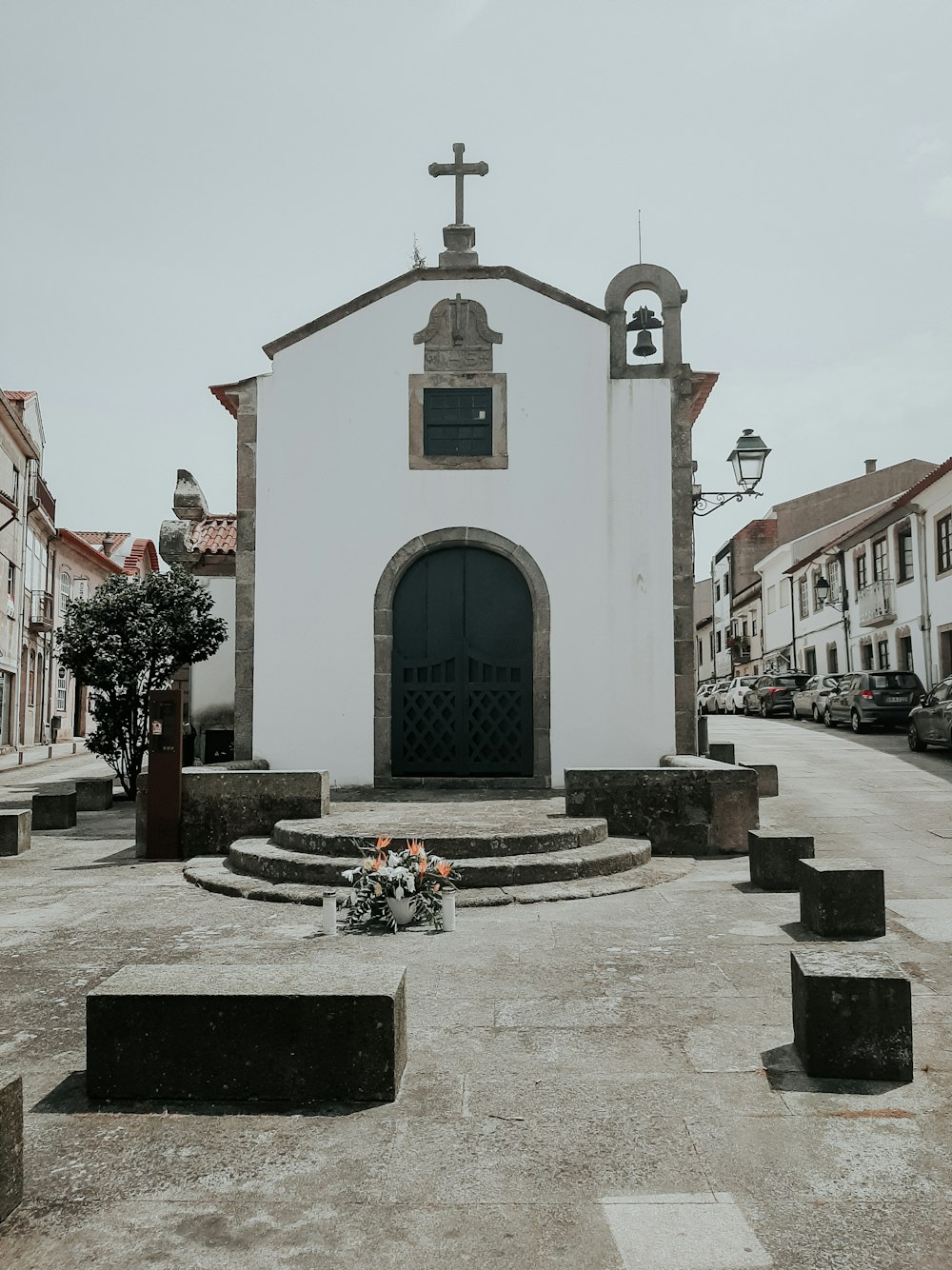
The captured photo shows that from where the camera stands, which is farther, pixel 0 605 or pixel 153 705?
pixel 0 605

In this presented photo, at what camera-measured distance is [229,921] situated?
20.5 ft

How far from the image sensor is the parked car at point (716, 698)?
39.5 metres

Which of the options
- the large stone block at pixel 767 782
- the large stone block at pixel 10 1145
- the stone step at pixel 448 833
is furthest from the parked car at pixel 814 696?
the large stone block at pixel 10 1145

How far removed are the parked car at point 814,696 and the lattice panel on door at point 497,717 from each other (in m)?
17.2

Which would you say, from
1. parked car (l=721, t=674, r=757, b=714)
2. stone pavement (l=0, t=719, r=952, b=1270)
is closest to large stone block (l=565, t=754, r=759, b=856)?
stone pavement (l=0, t=719, r=952, b=1270)

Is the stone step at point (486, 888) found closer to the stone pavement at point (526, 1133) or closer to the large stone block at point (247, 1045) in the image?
the stone pavement at point (526, 1133)

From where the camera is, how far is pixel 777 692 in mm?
31547

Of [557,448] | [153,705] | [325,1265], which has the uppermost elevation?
[557,448]

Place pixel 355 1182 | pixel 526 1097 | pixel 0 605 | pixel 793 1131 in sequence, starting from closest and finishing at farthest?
1. pixel 355 1182
2. pixel 793 1131
3. pixel 526 1097
4. pixel 0 605

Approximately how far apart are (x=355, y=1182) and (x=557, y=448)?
32.2 feet

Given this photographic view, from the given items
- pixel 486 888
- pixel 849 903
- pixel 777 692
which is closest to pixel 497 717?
pixel 486 888

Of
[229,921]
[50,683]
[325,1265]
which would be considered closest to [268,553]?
[229,921]

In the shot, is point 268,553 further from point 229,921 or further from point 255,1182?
point 255,1182

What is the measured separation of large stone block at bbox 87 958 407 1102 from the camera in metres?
3.54
